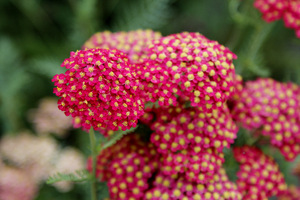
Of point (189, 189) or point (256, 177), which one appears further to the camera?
point (256, 177)

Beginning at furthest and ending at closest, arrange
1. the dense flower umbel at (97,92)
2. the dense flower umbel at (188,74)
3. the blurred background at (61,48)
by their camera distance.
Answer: the blurred background at (61,48)
the dense flower umbel at (188,74)
the dense flower umbel at (97,92)

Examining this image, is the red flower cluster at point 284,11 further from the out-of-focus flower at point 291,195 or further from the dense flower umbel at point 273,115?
the out-of-focus flower at point 291,195

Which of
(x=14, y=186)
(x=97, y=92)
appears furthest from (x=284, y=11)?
(x=14, y=186)

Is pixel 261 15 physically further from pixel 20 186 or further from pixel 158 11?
pixel 20 186

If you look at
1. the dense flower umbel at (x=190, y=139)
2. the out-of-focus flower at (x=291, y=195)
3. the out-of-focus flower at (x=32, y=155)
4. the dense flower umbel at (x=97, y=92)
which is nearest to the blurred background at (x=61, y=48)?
the out-of-focus flower at (x=32, y=155)

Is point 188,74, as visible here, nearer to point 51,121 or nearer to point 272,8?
point 272,8

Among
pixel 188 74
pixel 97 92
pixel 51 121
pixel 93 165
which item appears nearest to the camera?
pixel 97 92

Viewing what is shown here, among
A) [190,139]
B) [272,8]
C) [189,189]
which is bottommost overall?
[189,189]
